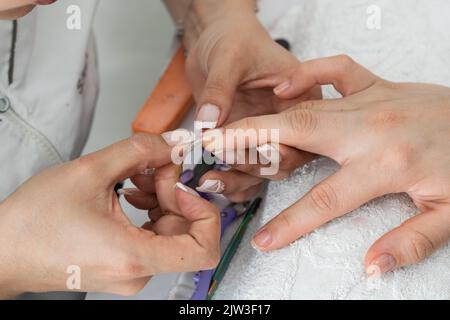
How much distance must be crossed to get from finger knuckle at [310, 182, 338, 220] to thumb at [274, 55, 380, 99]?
5.3 inches

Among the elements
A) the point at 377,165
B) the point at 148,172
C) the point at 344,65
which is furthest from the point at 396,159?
the point at 148,172

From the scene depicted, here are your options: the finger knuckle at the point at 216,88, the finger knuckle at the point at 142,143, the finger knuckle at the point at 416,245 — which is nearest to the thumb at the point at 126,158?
the finger knuckle at the point at 142,143

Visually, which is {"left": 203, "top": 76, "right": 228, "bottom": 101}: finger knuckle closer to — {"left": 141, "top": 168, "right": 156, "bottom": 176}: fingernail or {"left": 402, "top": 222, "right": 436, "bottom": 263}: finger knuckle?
{"left": 141, "top": 168, "right": 156, "bottom": 176}: fingernail

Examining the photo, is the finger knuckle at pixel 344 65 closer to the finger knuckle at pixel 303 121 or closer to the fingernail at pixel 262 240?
the finger knuckle at pixel 303 121

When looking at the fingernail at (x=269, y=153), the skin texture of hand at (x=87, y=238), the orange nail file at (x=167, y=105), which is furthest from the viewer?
the orange nail file at (x=167, y=105)

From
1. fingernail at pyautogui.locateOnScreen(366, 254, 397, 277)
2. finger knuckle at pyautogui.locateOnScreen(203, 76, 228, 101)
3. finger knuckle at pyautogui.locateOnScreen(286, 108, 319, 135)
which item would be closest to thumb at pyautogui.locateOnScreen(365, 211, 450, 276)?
fingernail at pyautogui.locateOnScreen(366, 254, 397, 277)

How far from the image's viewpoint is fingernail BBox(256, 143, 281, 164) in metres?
0.52

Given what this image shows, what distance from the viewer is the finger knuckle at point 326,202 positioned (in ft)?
1.60

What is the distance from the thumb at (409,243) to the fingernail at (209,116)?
0.66 feet

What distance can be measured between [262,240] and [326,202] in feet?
0.22

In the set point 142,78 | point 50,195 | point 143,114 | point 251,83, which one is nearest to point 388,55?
point 251,83

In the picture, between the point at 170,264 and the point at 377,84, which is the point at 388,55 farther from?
the point at 170,264

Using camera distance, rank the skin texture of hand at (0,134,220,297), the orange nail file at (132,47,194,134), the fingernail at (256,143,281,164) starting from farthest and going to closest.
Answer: the orange nail file at (132,47,194,134) < the fingernail at (256,143,281,164) < the skin texture of hand at (0,134,220,297)
